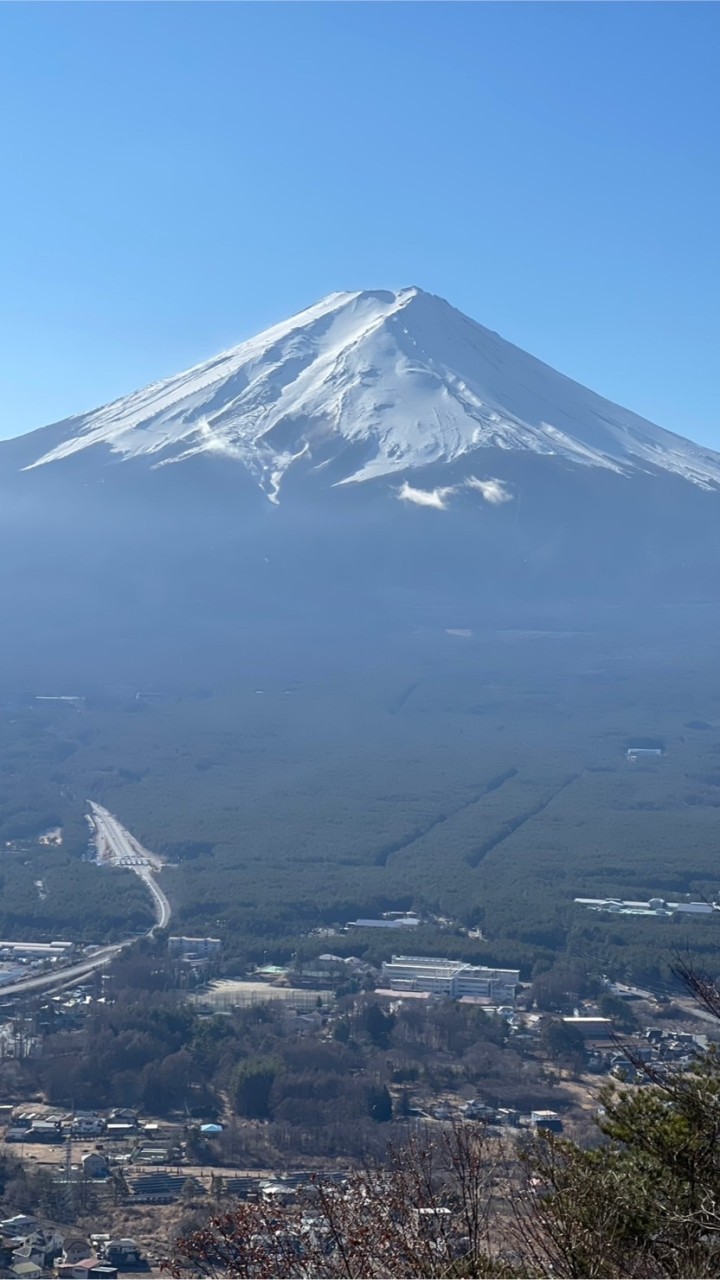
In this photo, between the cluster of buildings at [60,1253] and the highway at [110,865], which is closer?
the cluster of buildings at [60,1253]

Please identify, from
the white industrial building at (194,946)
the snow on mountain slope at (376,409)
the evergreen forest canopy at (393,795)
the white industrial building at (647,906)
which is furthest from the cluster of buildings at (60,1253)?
the snow on mountain slope at (376,409)

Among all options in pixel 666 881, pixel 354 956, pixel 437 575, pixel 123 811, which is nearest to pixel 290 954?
pixel 354 956

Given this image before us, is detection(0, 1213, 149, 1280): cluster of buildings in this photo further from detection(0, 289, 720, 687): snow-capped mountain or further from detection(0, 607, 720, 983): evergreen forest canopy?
detection(0, 289, 720, 687): snow-capped mountain

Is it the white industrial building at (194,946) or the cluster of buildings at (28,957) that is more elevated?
the white industrial building at (194,946)

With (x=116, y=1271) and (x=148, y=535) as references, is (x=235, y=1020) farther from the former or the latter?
(x=148, y=535)

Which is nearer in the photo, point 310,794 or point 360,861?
point 360,861

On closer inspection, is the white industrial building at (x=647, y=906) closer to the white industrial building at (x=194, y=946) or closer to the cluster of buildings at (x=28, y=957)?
the white industrial building at (x=194, y=946)

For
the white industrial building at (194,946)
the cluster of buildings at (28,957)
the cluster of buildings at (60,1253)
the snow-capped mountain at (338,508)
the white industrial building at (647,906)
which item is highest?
the snow-capped mountain at (338,508)

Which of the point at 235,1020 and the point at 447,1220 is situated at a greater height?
the point at 447,1220
